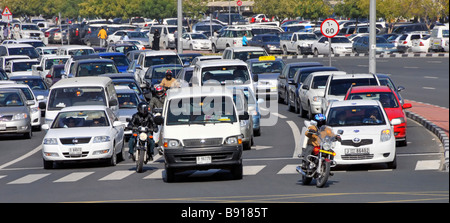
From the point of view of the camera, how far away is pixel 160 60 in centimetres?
4072

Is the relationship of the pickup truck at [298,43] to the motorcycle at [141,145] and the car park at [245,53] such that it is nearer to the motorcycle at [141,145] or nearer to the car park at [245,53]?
the car park at [245,53]

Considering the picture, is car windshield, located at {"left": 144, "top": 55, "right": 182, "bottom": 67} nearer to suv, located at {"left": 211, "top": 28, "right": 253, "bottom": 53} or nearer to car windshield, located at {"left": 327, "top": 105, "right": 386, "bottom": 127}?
car windshield, located at {"left": 327, "top": 105, "right": 386, "bottom": 127}

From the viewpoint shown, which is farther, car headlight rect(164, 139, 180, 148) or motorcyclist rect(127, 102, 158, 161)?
motorcyclist rect(127, 102, 158, 161)

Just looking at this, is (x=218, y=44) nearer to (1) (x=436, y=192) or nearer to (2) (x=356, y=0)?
(2) (x=356, y=0)

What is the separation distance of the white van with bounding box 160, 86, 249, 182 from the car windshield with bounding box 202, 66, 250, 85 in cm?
946

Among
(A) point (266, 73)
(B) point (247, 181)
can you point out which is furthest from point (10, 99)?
(B) point (247, 181)

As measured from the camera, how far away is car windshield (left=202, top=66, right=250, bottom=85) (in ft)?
92.2

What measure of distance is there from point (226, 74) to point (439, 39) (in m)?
30.8

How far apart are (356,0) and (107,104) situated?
56.6 meters

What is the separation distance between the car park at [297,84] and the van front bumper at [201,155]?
14813mm

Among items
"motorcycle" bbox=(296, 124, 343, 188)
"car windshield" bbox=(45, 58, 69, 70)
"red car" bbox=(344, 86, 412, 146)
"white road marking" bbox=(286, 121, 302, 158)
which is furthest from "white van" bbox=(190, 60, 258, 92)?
"car windshield" bbox=(45, 58, 69, 70)

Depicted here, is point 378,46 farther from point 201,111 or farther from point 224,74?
point 201,111

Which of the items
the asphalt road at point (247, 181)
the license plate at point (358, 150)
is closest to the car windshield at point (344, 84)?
the asphalt road at point (247, 181)

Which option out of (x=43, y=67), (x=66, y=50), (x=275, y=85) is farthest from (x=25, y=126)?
(x=66, y=50)
